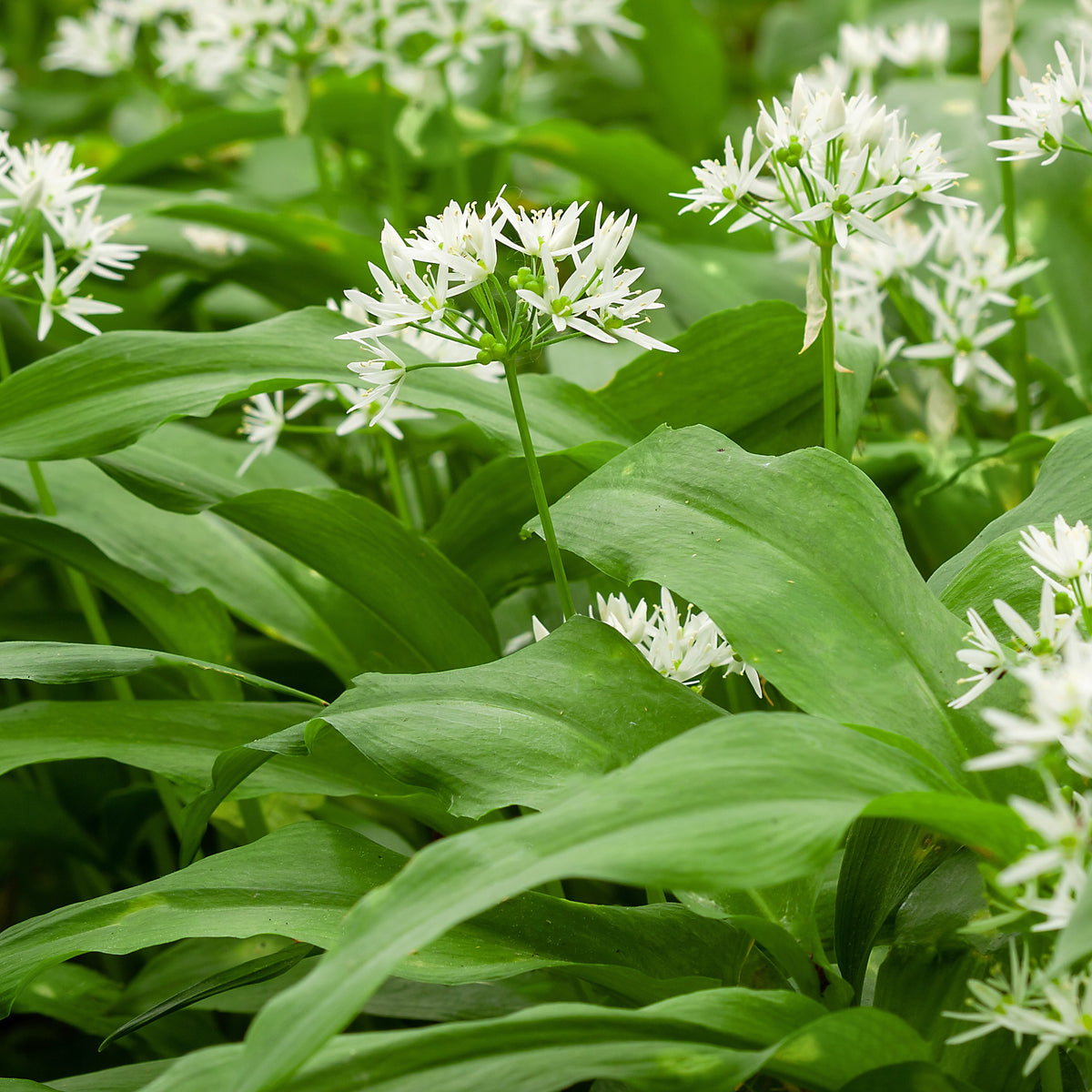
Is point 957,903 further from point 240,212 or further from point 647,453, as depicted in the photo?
point 240,212

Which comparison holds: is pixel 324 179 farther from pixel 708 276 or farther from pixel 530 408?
pixel 530 408

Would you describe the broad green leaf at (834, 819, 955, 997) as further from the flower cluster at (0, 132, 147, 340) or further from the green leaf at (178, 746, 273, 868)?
the flower cluster at (0, 132, 147, 340)

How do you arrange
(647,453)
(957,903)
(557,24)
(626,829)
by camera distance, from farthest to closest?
(557,24) → (647,453) → (957,903) → (626,829)

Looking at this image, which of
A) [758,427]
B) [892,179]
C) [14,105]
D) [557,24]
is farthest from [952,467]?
[14,105]

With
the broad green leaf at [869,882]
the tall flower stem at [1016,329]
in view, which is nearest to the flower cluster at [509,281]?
the broad green leaf at [869,882]

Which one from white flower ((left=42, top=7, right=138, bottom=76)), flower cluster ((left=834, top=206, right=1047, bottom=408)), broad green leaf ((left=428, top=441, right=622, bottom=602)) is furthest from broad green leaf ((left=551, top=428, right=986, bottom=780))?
white flower ((left=42, top=7, right=138, bottom=76))
